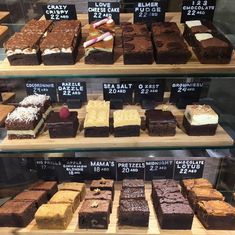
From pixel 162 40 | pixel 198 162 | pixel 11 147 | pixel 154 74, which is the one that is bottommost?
pixel 198 162

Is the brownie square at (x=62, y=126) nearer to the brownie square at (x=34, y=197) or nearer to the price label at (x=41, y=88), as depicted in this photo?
the price label at (x=41, y=88)

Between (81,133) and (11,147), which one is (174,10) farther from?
(11,147)

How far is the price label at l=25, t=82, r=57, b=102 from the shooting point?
6.80 feet

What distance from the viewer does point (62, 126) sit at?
6.05ft

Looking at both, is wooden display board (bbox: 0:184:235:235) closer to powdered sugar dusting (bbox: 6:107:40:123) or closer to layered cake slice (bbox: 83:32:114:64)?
powdered sugar dusting (bbox: 6:107:40:123)

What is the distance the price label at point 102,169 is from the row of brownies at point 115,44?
77 cm

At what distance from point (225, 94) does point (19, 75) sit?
4.38 feet

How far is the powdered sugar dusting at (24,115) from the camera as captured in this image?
1.86m

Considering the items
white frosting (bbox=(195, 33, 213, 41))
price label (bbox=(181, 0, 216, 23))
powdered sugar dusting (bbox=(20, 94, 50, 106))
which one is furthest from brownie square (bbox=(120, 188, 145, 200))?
price label (bbox=(181, 0, 216, 23))

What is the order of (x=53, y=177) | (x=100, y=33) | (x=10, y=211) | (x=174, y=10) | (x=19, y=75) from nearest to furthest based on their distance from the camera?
(x=19, y=75) → (x=100, y=33) → (x=10, y=211) → (x=174, y=10) → (x=53, y=177)

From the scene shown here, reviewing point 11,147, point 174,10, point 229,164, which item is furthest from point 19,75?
point 229,164

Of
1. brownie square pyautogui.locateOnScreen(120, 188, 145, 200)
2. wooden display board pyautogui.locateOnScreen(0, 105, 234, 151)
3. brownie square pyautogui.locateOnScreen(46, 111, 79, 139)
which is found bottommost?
brownie square pyautogui.locateOnScreen(120, 188, 145, 200)

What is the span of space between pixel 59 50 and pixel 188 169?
117 cm

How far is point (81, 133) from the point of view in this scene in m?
1.92
